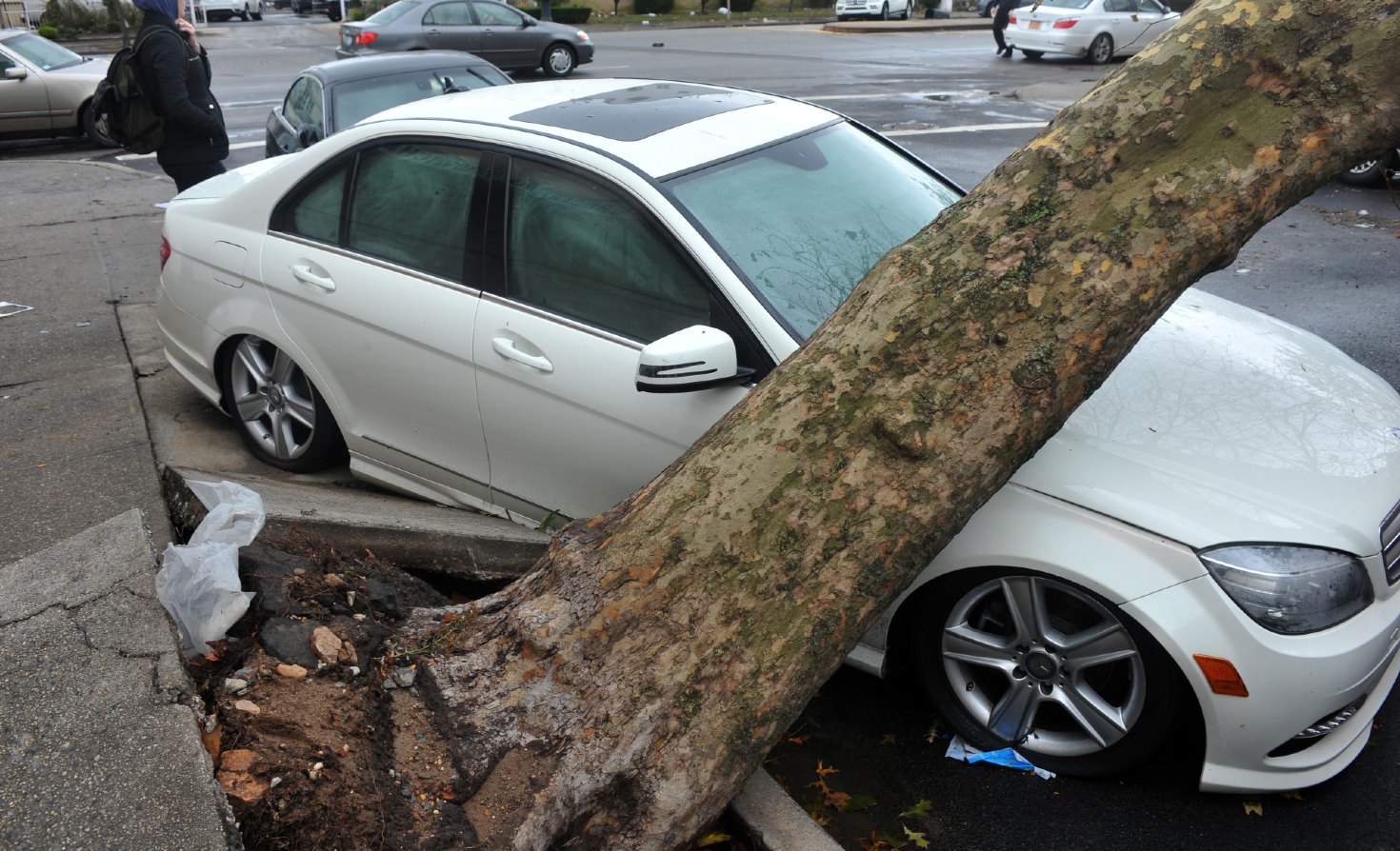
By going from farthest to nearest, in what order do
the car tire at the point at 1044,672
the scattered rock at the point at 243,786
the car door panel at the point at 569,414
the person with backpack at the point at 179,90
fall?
the person with backpack at the point at 179,90
the car door panel at the point at 569,414
the car tire at the point at 1044,672
the scattered rock at the point at 243,786

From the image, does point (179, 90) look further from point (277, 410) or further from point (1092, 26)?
point (1092, 26)

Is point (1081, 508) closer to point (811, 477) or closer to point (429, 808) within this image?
point (811, 477)

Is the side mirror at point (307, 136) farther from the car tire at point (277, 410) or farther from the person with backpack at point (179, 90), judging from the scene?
the car tire at point (277, 410)

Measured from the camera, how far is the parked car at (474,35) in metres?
19.2

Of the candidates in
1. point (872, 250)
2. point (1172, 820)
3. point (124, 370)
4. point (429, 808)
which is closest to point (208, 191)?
point (124, 370)

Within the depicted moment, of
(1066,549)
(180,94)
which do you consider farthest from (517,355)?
(180,94)

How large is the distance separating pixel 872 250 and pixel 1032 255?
1.30 m

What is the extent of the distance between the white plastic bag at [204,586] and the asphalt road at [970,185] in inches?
69.5

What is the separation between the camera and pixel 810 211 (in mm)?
4027

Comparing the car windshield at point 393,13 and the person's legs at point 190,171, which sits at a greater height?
the car windshield at point 393,13

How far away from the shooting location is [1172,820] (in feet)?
10.5

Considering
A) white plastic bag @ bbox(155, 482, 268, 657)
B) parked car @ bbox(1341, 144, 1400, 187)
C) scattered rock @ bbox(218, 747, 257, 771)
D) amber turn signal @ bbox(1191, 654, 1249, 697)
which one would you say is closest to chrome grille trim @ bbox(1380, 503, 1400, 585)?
amber turn signal @ bbox(1191, 654, 1249, 697)

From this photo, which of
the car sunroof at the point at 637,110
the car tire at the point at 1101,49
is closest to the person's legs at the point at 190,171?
the car sunroof at the point at 637,110

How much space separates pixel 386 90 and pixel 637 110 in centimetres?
514
